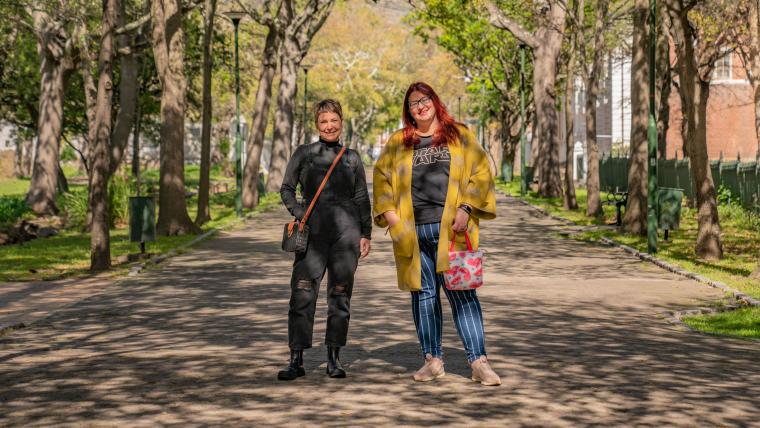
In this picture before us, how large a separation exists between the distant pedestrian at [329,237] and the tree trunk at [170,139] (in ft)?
58.1

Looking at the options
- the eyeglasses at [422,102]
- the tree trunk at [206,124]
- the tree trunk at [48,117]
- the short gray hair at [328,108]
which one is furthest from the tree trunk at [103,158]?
the tree trunk at [48,117]

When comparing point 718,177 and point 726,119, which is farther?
point 726,119

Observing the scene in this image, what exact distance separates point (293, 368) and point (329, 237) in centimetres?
91

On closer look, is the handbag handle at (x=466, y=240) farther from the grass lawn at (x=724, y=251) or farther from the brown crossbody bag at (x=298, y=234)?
the grass lawn at (x=724, y=251)

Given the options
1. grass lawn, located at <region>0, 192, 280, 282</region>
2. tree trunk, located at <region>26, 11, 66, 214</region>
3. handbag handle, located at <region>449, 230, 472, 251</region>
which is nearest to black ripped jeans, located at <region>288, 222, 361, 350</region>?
handbag handle, located at <region>449, 230, 472, 251</region>

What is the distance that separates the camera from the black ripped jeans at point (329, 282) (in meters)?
8.63

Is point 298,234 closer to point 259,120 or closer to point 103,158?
point 103,158

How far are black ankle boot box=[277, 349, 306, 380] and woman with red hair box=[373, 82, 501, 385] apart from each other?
91 cm

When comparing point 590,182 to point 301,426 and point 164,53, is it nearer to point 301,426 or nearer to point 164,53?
point 164,53

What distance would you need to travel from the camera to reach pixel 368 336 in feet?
36.4

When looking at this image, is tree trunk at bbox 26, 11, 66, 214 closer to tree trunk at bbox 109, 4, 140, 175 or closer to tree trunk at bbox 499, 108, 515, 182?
tree trunk at bbox 109, 4, 140, 175

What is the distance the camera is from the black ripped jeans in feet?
28.3

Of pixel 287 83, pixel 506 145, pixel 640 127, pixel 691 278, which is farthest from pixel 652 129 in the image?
pixel 506 145

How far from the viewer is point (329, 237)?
865 cm
